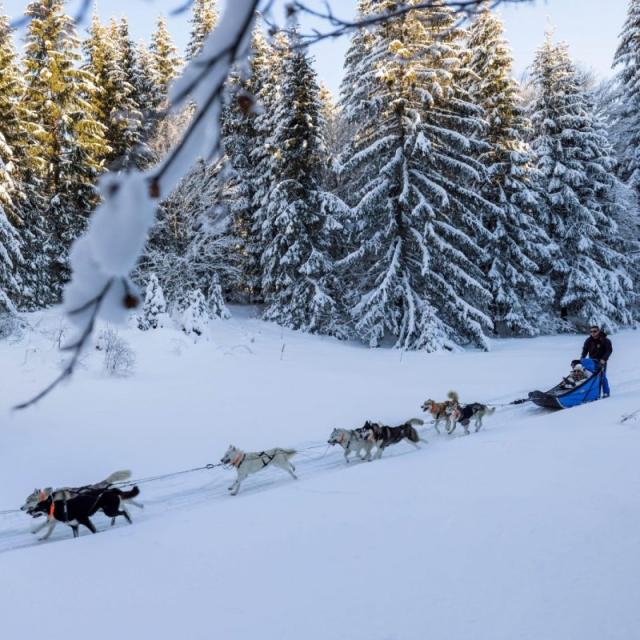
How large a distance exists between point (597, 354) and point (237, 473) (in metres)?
7.52

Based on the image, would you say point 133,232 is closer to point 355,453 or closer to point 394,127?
point 355,453

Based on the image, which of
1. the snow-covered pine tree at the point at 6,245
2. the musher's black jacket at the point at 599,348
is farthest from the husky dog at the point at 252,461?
the snow-covered pine tree at the point at 6,245

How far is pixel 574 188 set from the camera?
870 inches

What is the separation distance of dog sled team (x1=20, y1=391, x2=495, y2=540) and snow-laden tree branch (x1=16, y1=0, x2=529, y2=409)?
462cm

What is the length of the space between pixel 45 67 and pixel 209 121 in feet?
63.2

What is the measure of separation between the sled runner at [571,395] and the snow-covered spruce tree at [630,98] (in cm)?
1825

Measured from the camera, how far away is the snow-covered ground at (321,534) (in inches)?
104

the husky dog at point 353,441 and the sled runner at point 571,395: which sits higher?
the husky dog at point 353,441

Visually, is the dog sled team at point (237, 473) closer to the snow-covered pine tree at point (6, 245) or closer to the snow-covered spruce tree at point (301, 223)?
the snow-covered spruce tree at point (301, 223)

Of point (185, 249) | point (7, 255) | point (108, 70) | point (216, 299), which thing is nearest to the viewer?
point (7, 255)

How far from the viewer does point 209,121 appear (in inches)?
24.8

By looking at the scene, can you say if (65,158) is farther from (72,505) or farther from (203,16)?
(72,505)

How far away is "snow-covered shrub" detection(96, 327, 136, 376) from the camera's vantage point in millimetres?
9602

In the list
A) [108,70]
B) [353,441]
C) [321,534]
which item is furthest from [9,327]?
[108,70]
